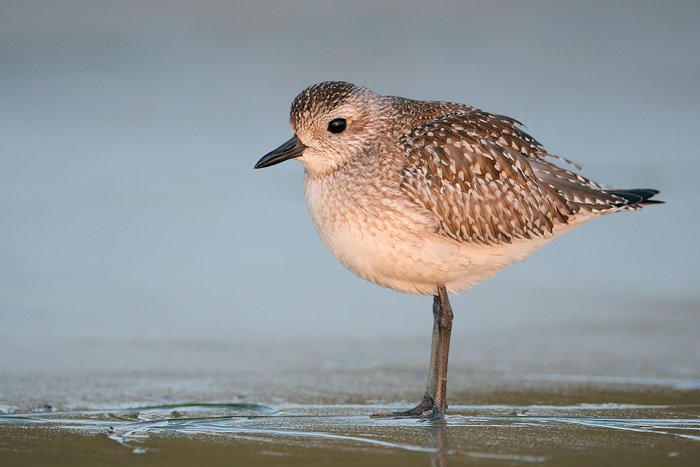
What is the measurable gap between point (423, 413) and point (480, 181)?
1540 mm

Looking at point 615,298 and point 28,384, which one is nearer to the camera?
point 28,384

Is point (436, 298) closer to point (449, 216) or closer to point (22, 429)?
point (449, 216)

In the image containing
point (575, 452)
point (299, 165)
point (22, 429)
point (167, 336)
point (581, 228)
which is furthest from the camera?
point (299, 165)

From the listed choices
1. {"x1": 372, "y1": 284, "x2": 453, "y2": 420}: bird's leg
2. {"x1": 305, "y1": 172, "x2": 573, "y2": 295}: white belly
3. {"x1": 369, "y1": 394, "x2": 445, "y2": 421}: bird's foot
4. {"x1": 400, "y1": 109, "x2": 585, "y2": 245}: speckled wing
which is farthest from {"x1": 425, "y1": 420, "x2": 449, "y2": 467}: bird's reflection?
{"x1": 400, "y1": 109, "x2": 585, "y2": 245}: speckled wing

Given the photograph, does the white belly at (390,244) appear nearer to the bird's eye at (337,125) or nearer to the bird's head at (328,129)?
the bird's head at (328,129)

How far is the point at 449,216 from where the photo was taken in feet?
18.3

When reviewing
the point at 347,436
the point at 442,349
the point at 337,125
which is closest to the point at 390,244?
the point at 442,349

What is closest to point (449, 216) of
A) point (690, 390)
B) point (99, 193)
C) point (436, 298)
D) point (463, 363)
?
point (436, 298)

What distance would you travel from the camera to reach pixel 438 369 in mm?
5469

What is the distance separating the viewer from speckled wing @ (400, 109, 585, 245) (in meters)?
5.58

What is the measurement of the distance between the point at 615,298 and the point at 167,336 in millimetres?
4158

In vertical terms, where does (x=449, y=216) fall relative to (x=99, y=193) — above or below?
below

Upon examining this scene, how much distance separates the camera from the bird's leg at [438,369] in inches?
205

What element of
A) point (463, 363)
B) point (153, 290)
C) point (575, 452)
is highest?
point (153, 290)
